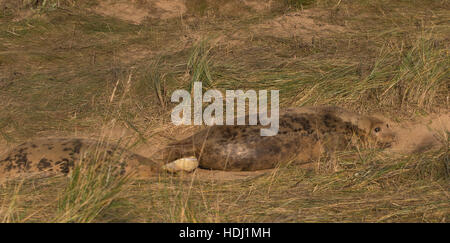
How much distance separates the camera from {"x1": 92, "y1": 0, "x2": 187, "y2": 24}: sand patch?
28.7 ft

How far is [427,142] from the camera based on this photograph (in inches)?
216

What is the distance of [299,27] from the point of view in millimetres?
8000

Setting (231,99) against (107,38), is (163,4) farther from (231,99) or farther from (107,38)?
(231,99)

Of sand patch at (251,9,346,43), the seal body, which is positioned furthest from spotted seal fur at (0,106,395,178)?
sand patch at (251,9,346,43)

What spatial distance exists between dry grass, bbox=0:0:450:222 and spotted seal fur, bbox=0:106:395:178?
9.4 inches

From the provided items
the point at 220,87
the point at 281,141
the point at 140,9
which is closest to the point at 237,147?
the point at 281,141

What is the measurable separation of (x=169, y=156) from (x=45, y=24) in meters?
4.02

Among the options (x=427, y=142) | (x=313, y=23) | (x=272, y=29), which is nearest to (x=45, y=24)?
(x=272, y=29)

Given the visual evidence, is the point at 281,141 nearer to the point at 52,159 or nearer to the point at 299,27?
the point at 52,159

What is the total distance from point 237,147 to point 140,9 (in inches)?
177
